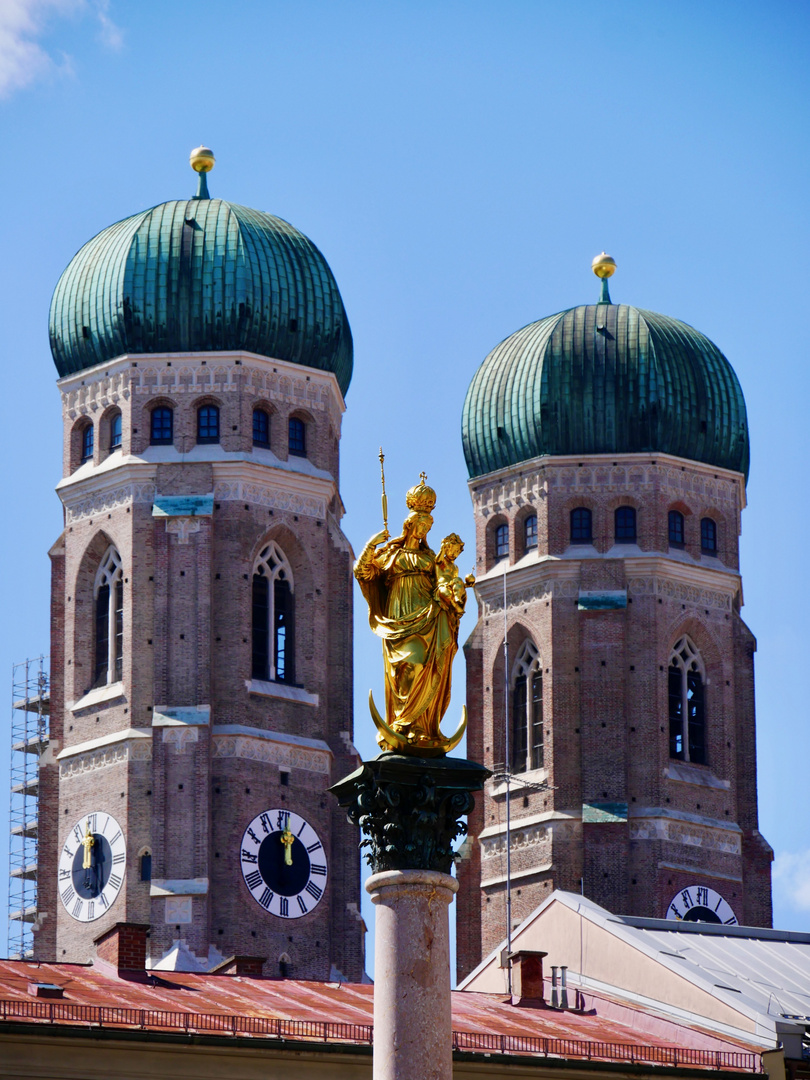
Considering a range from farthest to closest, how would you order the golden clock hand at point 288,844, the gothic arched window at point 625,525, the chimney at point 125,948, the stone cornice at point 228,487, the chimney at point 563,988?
the gothic arched window at point 625,525, the stone cornice at point 228,487, the golden clock hand at point 288,844, the chimney at point 563,988, the chimney at point 125,948

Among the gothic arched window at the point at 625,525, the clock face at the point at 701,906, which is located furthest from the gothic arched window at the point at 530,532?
the clock face at the point at 701,906

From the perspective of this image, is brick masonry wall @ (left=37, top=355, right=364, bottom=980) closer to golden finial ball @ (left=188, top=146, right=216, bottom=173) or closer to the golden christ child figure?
golden finial ball @ (left=188, top=146, right=216, bottom=173)

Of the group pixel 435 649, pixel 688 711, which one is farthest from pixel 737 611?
pixel 435 649

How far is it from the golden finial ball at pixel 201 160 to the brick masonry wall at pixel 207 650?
648 centimetres

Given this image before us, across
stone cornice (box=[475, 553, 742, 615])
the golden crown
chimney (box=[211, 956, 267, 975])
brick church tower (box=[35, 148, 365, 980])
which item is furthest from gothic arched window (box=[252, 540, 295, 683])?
the golden crown

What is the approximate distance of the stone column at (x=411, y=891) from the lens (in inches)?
1184

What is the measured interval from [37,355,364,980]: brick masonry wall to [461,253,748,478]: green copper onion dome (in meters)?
7.69

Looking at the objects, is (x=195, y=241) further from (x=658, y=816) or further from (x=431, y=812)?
(x=431, y=812)

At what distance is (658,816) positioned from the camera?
79.8 metres

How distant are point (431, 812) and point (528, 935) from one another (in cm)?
2893

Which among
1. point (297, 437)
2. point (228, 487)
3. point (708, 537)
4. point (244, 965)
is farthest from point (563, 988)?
A: point (708, 537)

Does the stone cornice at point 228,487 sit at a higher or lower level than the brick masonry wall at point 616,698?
higher

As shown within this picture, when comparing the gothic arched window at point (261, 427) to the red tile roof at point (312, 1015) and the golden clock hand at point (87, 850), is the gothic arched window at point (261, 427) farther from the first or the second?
the red tile roof at point (312, 1015)

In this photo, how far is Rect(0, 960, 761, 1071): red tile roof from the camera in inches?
1716
